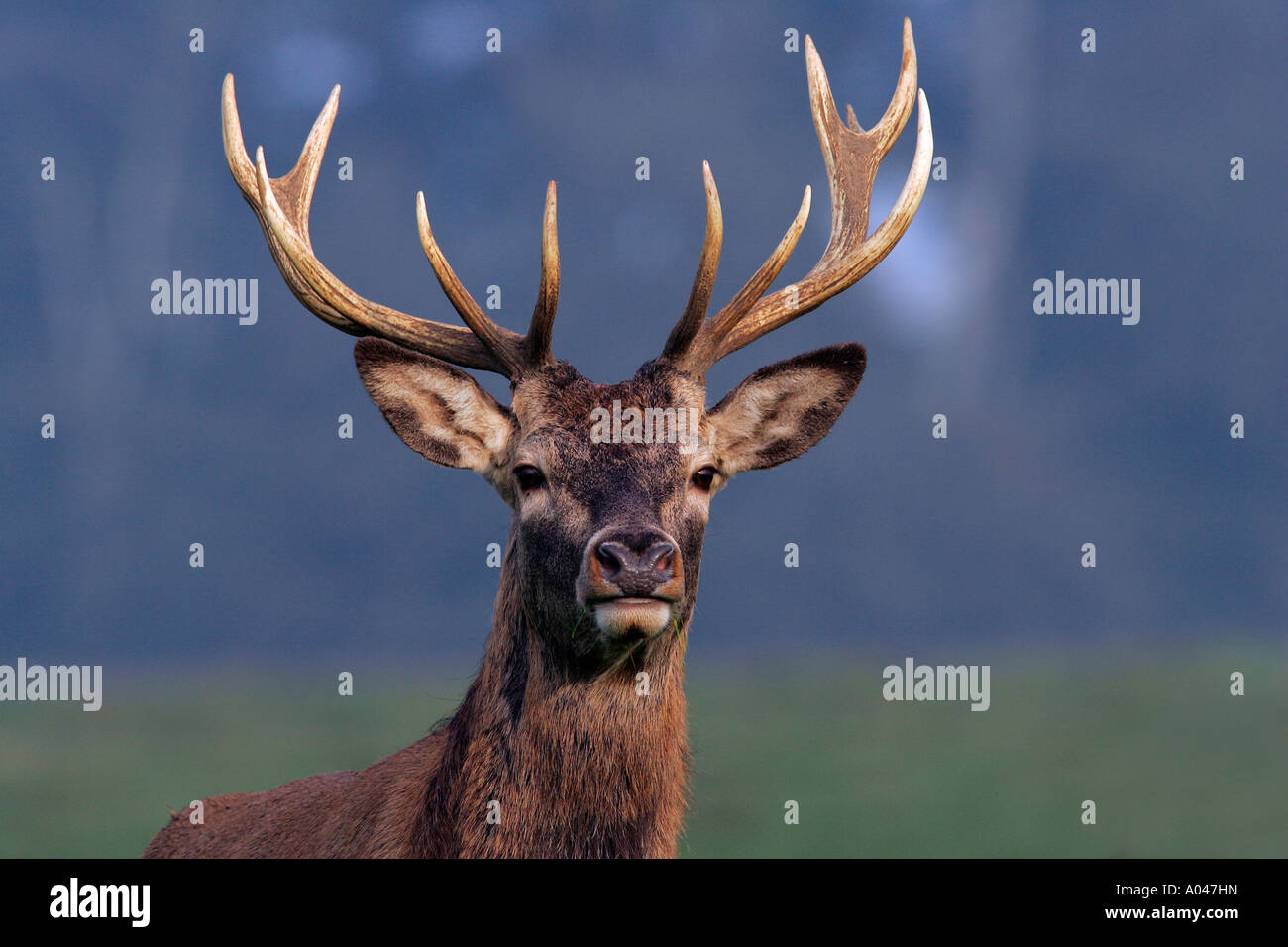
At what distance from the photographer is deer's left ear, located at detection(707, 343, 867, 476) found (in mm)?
7125

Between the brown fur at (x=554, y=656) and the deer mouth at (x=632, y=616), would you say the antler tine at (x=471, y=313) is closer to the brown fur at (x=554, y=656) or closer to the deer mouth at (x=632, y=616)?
the brown fur at (x=554, y=656)

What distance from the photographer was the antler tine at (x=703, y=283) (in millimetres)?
6844

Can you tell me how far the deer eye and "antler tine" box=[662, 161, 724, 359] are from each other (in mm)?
1033

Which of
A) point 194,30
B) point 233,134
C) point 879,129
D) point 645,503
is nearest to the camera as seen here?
point 645,503

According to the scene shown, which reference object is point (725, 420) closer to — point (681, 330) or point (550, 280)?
point (681, 330)

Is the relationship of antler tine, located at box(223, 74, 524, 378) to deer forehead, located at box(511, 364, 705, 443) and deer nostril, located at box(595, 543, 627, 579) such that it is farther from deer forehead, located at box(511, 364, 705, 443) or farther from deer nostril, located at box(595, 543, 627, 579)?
deer nostril, located at box(595, 543, 627, 579)

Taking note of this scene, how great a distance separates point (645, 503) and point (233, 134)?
3.85 metres

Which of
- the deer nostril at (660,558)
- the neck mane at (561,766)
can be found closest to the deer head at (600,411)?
the deer nostril at (660,558)

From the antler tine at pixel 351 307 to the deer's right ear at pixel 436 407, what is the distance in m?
0.28

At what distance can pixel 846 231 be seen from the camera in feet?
27.0

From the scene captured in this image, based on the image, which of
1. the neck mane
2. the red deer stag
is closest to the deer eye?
the red deer stag

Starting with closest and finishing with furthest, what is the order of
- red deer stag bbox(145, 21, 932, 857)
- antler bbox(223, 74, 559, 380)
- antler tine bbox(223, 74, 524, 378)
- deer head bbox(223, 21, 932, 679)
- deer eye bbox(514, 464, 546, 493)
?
1. deer head bbox(223, 21, 932, 679)
2. red deer stag bbox(145, 21, 932, 857)
3. deer eye bbox(514, 464, 546, 493)
4. antler bbox(223, 74, 559, 380)
5. antler tine bbox(223, 74, 524, 378)

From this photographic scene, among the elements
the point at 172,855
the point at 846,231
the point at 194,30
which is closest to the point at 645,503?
the point at 846,231

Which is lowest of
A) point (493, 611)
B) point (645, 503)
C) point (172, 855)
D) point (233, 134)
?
point (172, 855)
